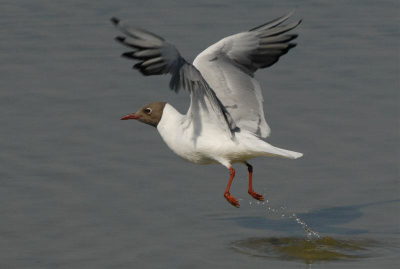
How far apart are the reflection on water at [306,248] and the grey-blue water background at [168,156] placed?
0.15 meters

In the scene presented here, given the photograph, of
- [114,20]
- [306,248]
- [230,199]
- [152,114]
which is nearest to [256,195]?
[230,199]

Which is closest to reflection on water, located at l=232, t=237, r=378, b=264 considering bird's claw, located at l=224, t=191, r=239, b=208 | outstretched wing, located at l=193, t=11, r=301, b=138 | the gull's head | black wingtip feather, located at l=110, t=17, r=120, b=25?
bird's claw, located at l=224, t=191, r=239, b=208

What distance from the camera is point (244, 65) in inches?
436

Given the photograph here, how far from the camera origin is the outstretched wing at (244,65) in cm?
1078

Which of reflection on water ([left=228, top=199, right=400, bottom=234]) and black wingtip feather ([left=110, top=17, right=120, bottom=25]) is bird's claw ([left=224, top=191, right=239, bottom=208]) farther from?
black wingtip feather ([left=110, top=17, right=120, bottom=25])

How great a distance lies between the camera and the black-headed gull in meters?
10.2

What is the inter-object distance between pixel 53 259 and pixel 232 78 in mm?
2760

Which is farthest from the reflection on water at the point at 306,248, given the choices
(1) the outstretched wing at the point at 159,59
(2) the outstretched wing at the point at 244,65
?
(1) the outstretched wing at the point at 159,59

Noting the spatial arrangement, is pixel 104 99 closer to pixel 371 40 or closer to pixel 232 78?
pixel 232 78

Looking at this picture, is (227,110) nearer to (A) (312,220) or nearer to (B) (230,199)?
(B) (230,199)

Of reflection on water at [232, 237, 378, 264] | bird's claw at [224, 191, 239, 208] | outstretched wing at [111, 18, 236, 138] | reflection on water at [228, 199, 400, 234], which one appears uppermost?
outstretched wing at [111, 18, 236, 138]

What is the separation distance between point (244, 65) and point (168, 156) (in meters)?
1.92

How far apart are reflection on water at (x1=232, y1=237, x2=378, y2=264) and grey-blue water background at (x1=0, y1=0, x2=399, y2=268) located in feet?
0.49

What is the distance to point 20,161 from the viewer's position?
12.1 meters
